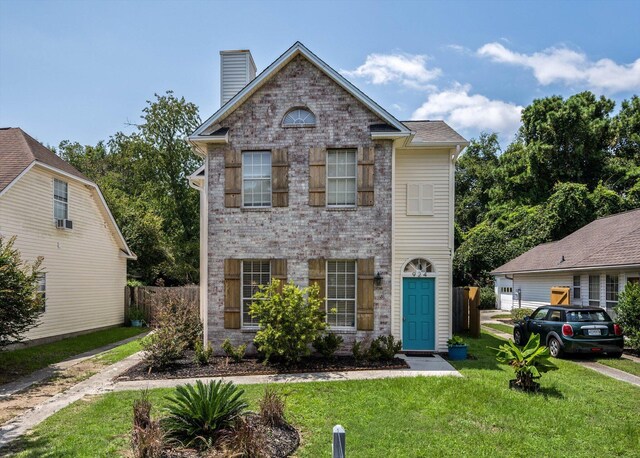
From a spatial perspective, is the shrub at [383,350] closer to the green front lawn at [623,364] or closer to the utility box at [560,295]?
the green front lawn at [623,364]

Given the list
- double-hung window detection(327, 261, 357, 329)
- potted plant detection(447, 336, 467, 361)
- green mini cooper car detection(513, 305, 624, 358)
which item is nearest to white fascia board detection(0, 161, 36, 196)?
double-hung window detection(327, 261, 357, 329)

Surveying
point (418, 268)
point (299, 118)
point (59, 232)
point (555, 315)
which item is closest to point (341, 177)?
point (299, 118)

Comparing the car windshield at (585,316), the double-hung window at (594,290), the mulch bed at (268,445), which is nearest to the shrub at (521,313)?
the double-hung window at (594,290)

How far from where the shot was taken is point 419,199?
13125 mm

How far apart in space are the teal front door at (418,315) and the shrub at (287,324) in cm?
317

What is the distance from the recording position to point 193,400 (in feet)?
20.2

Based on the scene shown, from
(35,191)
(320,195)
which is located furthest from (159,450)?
(35,191)

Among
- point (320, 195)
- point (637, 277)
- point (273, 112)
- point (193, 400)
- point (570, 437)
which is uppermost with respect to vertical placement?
point (273, 112)

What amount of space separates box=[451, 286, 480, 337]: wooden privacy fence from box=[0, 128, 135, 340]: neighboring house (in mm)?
15185

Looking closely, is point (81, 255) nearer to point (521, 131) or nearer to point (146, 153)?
point (146, 153)

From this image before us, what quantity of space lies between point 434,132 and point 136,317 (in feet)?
54.8

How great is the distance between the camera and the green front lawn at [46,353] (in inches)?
452

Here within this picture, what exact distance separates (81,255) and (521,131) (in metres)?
36.7

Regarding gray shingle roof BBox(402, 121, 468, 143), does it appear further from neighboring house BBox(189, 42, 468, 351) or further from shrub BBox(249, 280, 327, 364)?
shrub BBox(249, 280, 327, 364)
